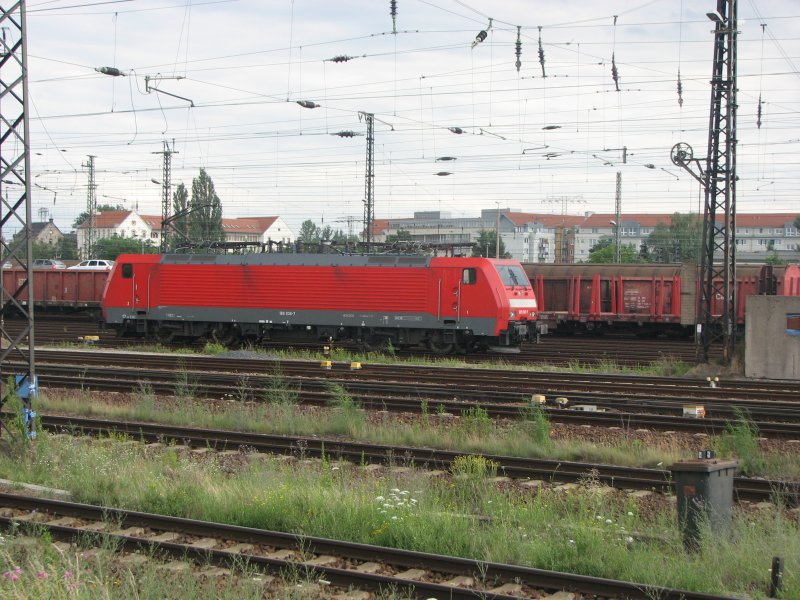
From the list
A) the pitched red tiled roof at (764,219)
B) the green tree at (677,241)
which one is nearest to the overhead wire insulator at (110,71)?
the green tree at (677,241)

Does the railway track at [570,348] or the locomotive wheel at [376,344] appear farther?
the locomotive wheel at [376,344]

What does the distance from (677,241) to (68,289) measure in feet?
169

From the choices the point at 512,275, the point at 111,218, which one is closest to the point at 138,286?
the point at 512,275

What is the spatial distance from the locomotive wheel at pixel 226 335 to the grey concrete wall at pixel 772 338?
1686 cm

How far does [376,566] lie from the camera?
7.94 meters

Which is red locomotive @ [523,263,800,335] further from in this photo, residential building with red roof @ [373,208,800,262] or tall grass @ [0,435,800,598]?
residential building with red roof @ [373,208,800,262]

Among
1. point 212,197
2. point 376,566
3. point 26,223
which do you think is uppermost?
point 212,197

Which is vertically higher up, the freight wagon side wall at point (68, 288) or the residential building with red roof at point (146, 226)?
the residential building with red roof at point (146, 226)

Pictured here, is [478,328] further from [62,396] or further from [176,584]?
[176,584]

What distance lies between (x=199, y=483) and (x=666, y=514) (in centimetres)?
535

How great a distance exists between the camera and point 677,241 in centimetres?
7675

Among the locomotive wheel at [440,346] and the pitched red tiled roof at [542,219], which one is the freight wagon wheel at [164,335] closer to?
the locomotive wheel at [440,346]

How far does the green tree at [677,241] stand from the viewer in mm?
73188

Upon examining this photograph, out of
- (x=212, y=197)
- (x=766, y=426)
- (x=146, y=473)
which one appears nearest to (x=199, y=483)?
(x=146, y=473)
